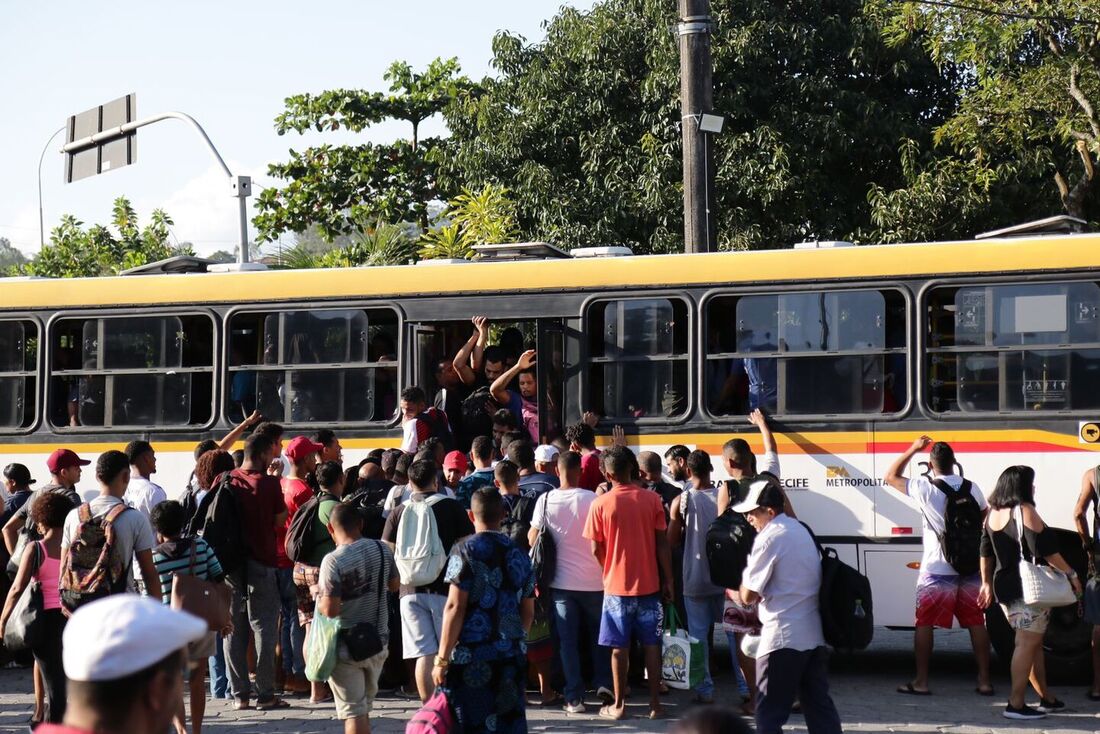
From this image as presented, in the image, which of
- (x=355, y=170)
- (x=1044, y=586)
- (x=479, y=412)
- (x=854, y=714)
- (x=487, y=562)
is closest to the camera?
(x=487, y=562)

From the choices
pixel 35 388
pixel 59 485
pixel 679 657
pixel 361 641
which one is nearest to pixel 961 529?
pixel 679 657

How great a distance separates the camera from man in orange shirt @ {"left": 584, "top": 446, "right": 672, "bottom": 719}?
367 inches

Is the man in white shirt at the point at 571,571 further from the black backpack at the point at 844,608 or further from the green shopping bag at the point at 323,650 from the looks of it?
the black backpack at the point at 844,608

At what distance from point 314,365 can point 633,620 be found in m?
4.13

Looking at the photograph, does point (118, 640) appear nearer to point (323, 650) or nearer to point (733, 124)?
point (323, 650)

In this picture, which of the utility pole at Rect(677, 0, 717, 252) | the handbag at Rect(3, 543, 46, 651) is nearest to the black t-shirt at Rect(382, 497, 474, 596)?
the handbag at Rect(3, 543, 46, 651)

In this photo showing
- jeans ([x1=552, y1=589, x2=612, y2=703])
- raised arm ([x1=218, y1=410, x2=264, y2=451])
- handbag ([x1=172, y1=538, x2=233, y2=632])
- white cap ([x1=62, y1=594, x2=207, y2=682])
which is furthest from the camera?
raised arm ([x1=218, y1=410, x2=264, y2=451])

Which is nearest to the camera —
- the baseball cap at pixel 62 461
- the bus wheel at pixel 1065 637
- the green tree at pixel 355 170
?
the baseball cap at pixel 62 461

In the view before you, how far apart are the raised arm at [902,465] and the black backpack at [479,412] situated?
328cm

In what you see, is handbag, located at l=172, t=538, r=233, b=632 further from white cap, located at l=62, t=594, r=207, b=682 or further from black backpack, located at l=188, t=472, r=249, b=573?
white cap, located at l=62, t=594, r=207, b=682

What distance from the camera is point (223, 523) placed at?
942 cm

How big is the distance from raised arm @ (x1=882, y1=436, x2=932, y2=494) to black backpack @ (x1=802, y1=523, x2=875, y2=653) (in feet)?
10.5

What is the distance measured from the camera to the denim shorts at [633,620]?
9.37m

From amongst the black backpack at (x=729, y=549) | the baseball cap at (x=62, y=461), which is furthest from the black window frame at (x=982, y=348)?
the baseball cap at (x=62, y=461)
